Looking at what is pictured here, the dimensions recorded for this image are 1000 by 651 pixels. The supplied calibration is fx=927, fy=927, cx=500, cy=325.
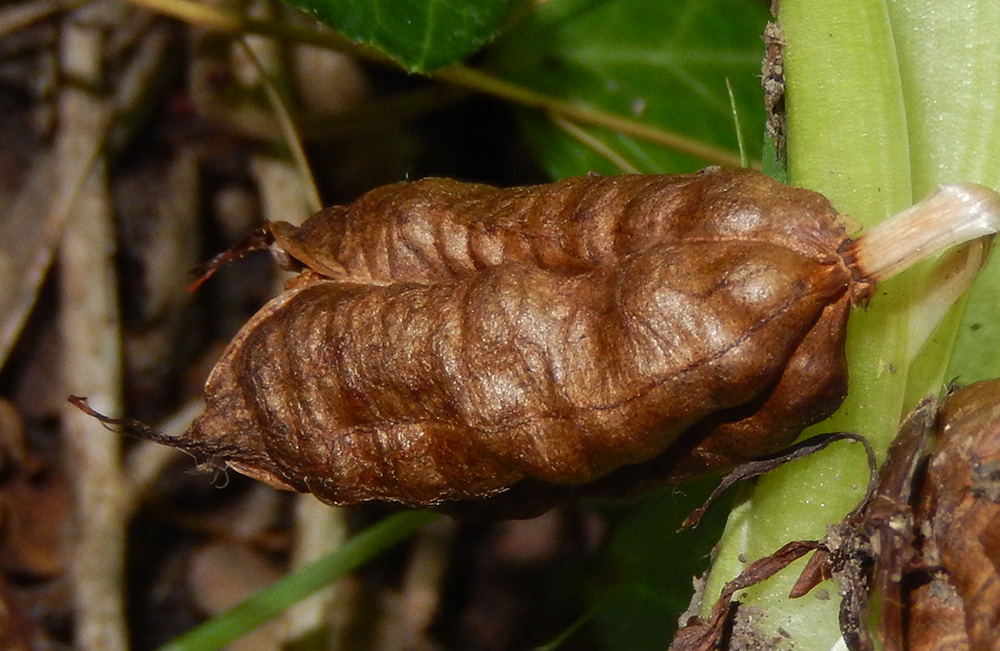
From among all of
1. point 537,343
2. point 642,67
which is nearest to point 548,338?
point 537,343

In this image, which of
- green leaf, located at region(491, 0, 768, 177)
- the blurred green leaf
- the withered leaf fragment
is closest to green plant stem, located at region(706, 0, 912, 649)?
the withered leaf fragment

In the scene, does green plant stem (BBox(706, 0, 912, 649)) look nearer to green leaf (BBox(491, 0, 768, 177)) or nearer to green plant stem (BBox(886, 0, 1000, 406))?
green plant stem (BBox(886, 0, 1000, 406))

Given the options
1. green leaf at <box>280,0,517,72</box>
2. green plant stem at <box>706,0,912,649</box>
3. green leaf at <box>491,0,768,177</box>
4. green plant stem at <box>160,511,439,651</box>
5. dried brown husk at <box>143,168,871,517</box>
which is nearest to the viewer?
dried brown husk at <box>143,168,871,517</box>

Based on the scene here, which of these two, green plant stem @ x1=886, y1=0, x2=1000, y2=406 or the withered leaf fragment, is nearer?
the withered leaf fragment

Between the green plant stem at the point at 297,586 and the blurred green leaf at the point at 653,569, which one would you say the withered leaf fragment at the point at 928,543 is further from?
the green plant stem at the point at 297,586

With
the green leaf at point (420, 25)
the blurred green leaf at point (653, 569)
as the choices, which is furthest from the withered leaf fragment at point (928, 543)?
the green leaf at point (420, 25)
